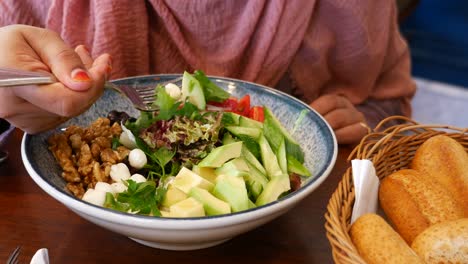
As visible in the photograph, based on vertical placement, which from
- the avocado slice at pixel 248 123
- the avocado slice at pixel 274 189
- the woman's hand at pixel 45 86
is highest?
the woman's hand at pixel 45 86

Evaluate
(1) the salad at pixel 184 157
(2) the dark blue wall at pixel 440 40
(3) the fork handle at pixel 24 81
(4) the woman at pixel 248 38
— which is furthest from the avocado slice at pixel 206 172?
(2) the dark blue wall at pixel 440 40

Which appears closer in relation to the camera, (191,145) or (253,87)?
(191,145)

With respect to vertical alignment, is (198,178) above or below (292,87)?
above

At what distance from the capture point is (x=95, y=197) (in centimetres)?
63

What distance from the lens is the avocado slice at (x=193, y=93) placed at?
81 centimetres

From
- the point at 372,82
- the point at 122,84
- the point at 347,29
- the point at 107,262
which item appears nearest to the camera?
the point at 107,262

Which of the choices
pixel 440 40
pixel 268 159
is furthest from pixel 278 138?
pixel 440 40

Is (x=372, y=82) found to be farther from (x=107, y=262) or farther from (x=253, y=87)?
(x=107, y=262)

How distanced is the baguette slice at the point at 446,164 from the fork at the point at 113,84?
16.2 inches

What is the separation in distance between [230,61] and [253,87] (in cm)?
16

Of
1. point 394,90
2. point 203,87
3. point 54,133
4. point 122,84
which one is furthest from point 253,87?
point 394,90

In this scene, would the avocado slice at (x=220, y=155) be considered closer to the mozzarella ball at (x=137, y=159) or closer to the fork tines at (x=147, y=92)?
the mozzarella ball at (x=137, y=159)

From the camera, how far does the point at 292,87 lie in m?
1.10

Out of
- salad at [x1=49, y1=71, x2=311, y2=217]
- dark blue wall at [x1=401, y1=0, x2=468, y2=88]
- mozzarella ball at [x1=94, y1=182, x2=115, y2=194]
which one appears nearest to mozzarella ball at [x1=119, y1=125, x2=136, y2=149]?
salad at [x1=49, y1=71, x2=311, y2=217]
